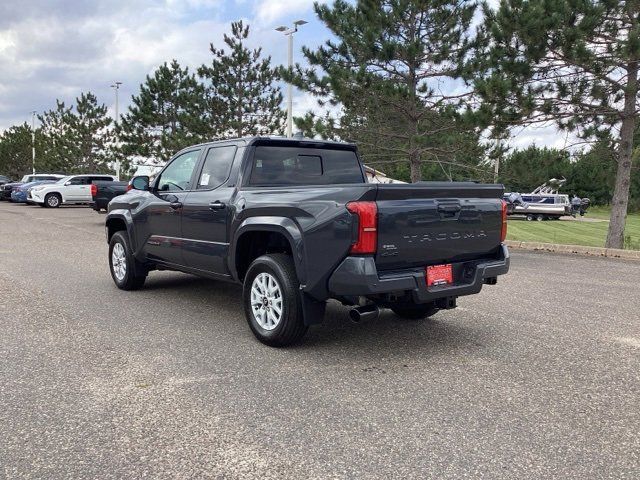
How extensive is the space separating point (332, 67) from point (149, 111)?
22201 mm

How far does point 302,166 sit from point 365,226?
1899 millimetres

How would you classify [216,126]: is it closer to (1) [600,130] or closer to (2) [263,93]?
(2) [263,93]

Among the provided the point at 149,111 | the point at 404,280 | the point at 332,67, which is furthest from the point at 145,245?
the point at 149,111

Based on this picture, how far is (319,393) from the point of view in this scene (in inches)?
146

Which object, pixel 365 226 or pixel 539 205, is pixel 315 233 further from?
pixel 539 205

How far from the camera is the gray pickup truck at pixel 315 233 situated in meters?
4.05

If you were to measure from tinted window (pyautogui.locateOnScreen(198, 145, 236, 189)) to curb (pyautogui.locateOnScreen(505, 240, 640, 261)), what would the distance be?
30.1ft

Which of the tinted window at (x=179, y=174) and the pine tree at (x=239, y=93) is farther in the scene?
the pine tree at (x=239, y=93)

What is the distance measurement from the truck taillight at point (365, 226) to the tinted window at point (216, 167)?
1.95 m

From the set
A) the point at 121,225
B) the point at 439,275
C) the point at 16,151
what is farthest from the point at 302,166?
the point at 16,151

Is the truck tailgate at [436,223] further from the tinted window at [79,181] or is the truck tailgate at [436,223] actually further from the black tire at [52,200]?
the black tire at [52,200]

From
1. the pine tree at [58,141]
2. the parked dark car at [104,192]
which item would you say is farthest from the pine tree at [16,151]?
the parked dark car at [104,192]

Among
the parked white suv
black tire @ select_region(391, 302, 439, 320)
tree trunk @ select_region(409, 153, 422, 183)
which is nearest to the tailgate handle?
black tire @ select_region(391, 302, 439, 320)

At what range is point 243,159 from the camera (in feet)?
17.4
